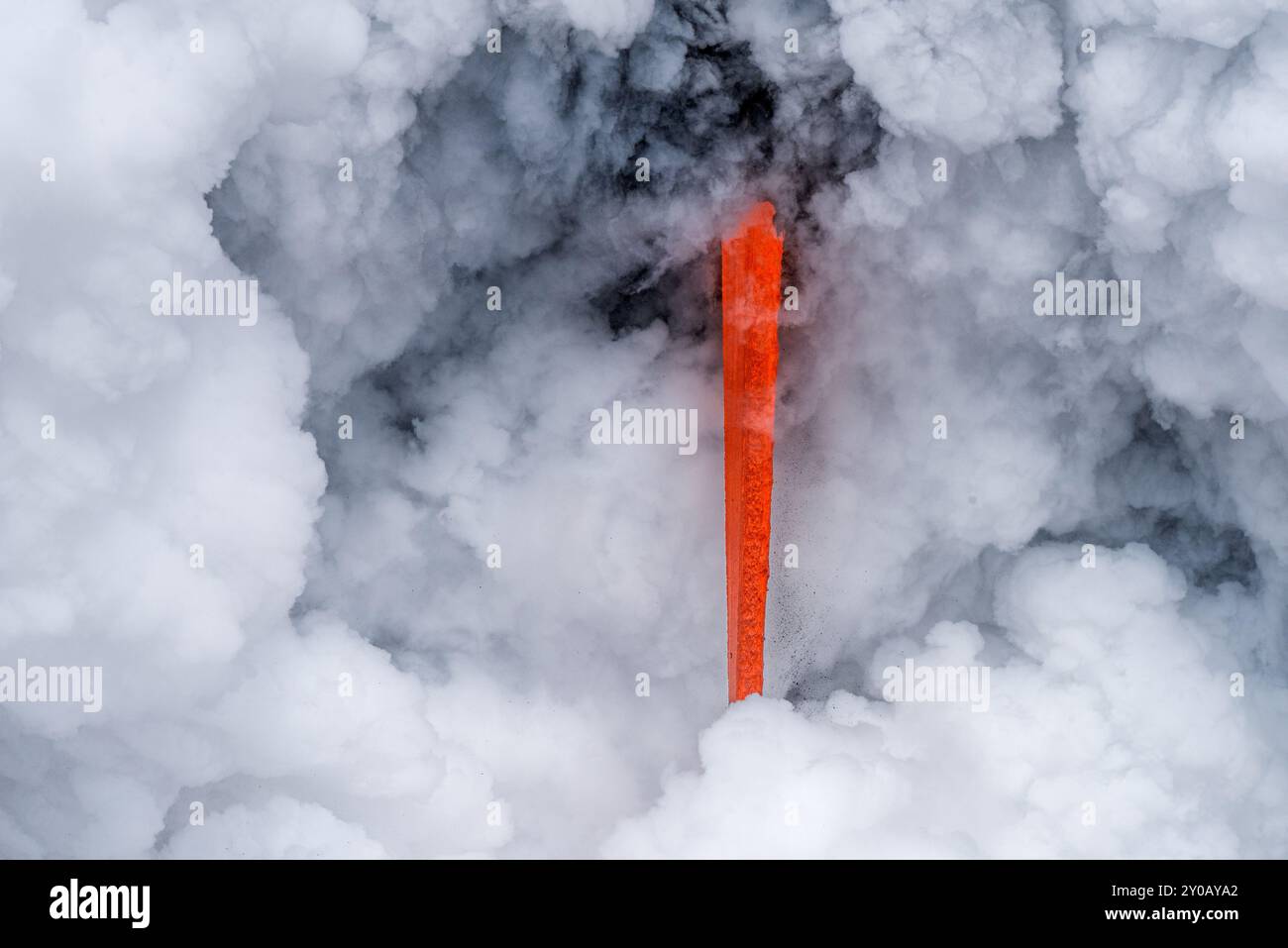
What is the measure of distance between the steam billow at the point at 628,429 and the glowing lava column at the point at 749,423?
32 centimetres

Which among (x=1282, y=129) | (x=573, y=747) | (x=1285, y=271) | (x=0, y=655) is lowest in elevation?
(x=573, y=747)

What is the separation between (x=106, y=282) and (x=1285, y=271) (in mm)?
8370

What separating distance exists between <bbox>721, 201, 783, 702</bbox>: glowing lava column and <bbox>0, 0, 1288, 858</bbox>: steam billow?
319mm

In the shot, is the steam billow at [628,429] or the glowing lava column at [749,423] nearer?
the steam billow at [628,429]

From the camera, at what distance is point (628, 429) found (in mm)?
12516

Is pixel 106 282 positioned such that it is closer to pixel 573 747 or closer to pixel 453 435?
pixel 453 435

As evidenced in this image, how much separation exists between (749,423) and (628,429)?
136 centimetres

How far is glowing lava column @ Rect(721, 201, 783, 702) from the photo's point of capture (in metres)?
11.3

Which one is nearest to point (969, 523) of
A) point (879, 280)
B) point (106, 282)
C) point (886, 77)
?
point (879, 280)

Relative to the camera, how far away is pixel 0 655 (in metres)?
9.32

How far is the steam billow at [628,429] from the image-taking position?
9.34 m

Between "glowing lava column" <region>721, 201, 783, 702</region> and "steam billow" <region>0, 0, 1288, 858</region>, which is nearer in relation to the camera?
"steam billow" <region>0, 0, 1288, 858</region>

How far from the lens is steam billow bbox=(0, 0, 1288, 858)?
30.7 feet

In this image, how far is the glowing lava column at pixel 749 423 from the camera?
37.0 ft
